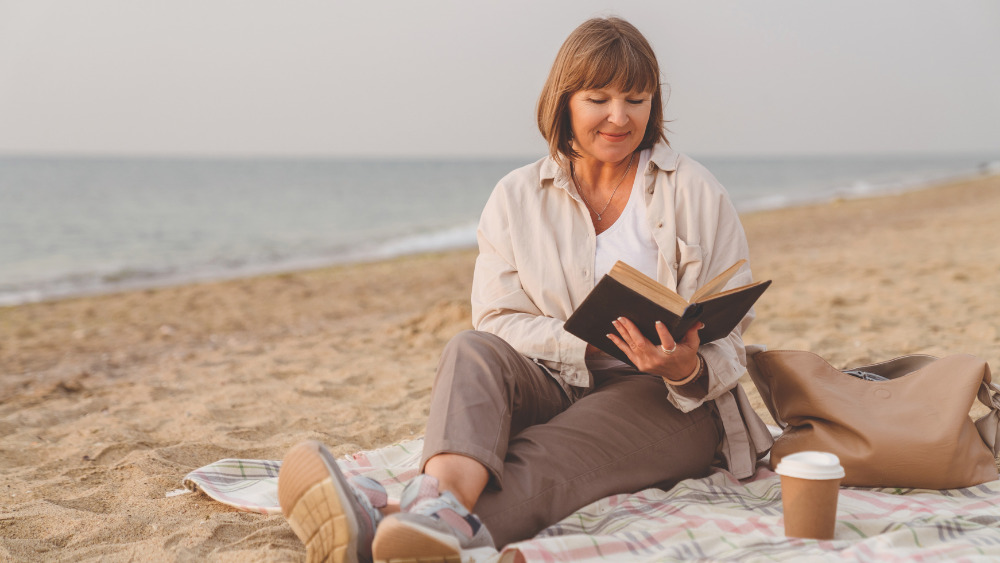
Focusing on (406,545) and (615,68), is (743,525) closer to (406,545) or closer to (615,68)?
(406,545)

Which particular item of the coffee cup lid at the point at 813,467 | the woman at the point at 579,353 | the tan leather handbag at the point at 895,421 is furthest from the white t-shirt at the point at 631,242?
the coffee cup lid at the point at 813,467

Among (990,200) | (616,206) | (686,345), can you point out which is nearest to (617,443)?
(686,345)

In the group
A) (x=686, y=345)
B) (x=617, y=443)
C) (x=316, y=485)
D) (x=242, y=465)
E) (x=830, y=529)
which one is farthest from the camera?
(x=242, y=465)

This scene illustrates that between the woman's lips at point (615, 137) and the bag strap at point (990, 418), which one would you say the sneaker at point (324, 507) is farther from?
the bag strap at point (990, 418)

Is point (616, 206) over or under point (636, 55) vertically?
under

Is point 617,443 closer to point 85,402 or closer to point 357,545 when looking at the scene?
point 357,545

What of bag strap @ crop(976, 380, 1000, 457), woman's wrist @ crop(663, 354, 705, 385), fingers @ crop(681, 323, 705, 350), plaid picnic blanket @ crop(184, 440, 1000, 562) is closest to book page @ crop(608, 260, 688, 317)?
fingers @ crop(681, 323, 705, 350)

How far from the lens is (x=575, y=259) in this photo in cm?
261

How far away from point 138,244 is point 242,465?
13.3 meters

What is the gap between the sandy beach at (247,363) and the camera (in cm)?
254

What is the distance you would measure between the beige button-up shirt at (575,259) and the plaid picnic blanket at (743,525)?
25 centimetres

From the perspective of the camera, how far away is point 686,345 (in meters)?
2.19

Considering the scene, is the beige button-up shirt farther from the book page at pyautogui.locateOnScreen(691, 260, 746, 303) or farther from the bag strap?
the bag strap

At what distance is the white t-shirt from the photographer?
8.57 feet
